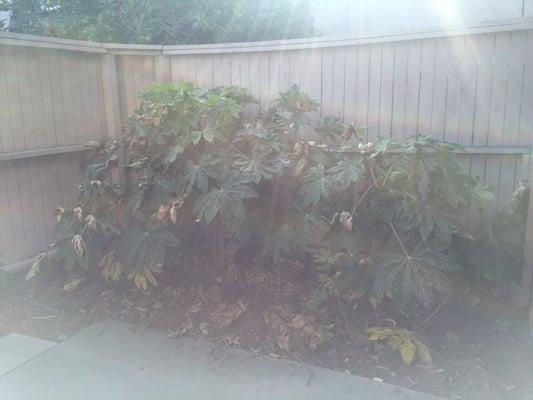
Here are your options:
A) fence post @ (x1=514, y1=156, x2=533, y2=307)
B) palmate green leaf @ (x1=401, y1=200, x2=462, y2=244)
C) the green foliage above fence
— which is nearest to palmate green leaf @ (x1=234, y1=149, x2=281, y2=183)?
palmate green leaf @ (x1=401, y1=200, x2=462, y2=244)

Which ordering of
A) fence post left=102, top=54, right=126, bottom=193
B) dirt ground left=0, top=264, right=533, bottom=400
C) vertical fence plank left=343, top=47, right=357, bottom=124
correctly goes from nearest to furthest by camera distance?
dirt ground left=0, top=264, right=533, bottom=400
vertical fence plank left=343, top=47, right=357, bottom=124
fence post left=102, top=54, right=126, bottom=193

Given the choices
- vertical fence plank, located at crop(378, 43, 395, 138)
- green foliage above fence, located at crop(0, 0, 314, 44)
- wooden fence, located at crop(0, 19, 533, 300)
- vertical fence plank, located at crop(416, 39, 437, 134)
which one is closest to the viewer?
wooden fence, located at crop(0, 19, 533, 300)

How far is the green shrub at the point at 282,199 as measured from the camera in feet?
10.5

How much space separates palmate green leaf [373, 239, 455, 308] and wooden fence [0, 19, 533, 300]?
84 centimetres

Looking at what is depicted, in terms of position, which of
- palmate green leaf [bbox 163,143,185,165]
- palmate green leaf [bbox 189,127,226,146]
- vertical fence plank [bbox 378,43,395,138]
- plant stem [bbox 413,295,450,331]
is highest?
vertical fence plank [bbox 378,43,395,138]

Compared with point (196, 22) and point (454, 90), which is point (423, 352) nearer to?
point (454, 90)

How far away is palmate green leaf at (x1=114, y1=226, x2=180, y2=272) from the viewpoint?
349 centimetres

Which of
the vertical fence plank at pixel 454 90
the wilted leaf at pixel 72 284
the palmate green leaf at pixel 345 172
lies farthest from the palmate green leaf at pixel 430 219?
the wilted leaf at pixel 72 284

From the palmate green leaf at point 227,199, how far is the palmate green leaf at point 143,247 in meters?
0.37

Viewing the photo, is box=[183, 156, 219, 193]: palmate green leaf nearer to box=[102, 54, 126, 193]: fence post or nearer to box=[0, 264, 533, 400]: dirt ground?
box=[0, 264, 533, 400]: dirt ground

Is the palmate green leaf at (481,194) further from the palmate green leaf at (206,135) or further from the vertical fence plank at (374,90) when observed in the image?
the palmate green leaf at (206,135)

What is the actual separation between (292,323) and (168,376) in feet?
2.89

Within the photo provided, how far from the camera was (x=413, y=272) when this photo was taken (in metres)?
3.01

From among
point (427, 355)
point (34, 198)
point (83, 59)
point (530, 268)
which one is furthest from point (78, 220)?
point (530, 268)
